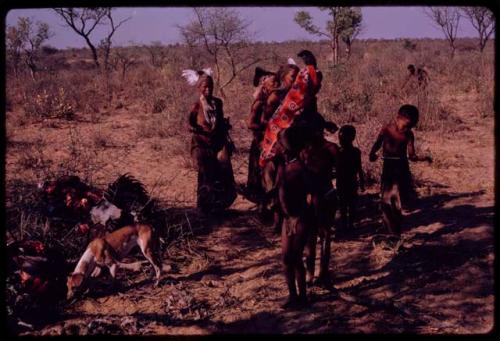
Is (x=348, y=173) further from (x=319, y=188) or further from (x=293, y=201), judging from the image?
(x=293, y=201)

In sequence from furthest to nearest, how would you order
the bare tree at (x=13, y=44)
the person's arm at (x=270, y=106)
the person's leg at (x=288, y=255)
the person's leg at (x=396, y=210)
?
the bare tree at (x=13, y=44) < the person's arm at (x=270, y=106) < the person's leg at (x=396, y=210) < the person's leg at (x=288, y=255)

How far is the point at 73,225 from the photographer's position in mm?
5098

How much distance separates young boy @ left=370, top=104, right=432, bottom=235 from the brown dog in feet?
8.07

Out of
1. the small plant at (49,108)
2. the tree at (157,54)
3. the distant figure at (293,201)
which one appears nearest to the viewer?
the distant figure at (293,201)

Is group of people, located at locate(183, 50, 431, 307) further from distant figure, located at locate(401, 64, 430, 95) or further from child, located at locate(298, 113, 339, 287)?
distant figure, located at locate(401, 64, 430, 95)

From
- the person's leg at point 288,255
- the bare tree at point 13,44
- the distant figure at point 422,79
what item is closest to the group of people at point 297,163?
the person's leg at point 288,255

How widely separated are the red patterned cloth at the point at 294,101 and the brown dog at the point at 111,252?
5.56ft

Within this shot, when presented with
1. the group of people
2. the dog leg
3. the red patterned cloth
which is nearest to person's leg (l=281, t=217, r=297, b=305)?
the group of people

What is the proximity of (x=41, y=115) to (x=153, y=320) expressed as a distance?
9.08 meters

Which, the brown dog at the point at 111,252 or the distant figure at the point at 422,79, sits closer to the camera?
the brown dog at the point at 111,252

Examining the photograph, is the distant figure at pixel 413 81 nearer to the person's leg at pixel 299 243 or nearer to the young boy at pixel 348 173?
the young boy at pixel 348 173

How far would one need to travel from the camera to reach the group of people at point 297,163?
3828 millimetres

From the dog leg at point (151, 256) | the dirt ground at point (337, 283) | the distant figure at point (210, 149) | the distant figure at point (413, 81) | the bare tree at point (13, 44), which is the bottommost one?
the dirt ground at point (337, 283)

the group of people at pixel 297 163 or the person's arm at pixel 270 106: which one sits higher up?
the person's arm at pixel 270 106
